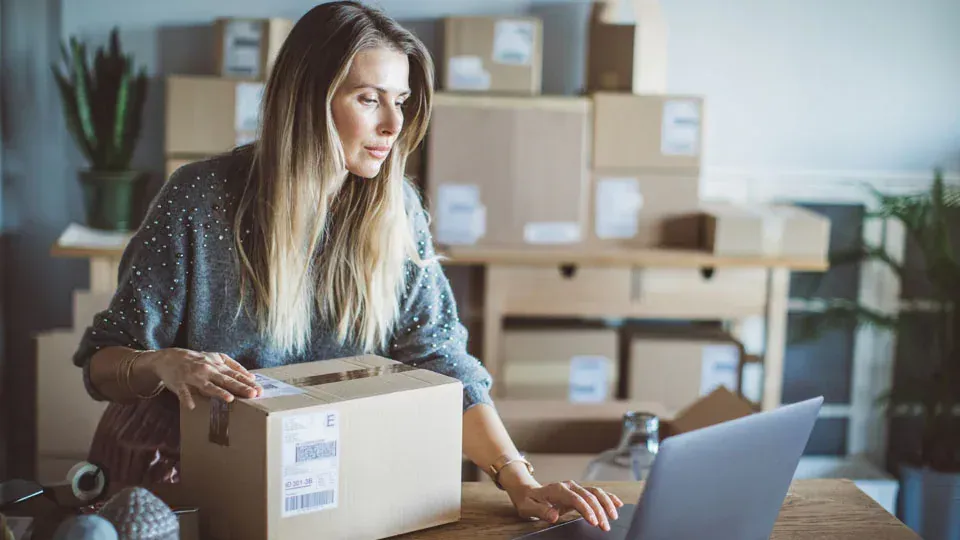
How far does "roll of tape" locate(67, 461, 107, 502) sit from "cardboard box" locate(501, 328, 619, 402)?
195cm

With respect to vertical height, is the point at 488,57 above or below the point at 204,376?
above

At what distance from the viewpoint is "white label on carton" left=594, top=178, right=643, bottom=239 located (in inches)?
126

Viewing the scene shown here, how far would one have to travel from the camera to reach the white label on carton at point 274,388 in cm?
118

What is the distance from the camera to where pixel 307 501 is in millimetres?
1151

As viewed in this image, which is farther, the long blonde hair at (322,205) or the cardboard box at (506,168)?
the cardboard box at (506,168)

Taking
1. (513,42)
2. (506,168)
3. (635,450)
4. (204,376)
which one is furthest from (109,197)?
(204,376)

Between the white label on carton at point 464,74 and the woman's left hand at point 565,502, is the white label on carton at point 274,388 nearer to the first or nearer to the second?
the woman's left hand at point 565,502

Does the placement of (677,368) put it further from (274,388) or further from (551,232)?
(274,388)

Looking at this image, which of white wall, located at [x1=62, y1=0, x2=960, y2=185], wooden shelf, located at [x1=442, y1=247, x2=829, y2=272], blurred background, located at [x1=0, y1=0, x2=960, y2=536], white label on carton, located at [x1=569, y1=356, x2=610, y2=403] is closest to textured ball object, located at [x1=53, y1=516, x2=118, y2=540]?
blurred background, located at [x1=0, y1=0, x2=960, y2=536]

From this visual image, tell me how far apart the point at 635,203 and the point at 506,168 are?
0.41 metres

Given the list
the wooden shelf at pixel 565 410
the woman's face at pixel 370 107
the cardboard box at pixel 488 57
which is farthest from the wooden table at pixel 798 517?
the cardboard box at pixel 488 57

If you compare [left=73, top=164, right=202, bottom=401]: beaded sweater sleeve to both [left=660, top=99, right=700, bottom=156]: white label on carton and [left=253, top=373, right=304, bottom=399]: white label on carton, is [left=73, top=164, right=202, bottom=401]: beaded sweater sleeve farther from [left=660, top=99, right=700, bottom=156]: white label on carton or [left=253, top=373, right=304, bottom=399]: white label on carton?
[left=660, top=99, right=700, bottom=156]: white label on carton

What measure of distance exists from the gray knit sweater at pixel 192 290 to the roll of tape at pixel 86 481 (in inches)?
9.1

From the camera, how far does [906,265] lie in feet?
12.1
